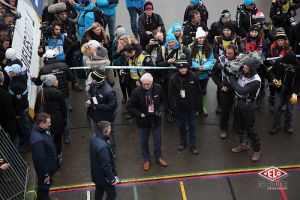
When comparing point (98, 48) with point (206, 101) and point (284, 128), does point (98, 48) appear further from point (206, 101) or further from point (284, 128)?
point (284, 128)

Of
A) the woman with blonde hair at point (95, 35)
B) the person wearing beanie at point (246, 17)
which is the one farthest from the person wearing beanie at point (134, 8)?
the person wearing beanie at point (246, 17)

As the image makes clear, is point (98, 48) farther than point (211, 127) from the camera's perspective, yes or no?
No

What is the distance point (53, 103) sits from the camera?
798 centimetres

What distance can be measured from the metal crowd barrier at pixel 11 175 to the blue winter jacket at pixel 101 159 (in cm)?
145

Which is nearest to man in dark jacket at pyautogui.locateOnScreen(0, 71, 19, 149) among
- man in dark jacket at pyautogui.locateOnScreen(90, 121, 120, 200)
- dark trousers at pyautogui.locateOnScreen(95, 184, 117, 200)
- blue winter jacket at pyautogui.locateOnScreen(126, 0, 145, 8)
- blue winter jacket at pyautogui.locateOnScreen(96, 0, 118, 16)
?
man in dark jacket at pyautogui.locateOnScreen(90, 121, 120, 200)

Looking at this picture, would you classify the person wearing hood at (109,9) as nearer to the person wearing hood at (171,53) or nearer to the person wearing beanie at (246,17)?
the person wearing hood at (171,53)

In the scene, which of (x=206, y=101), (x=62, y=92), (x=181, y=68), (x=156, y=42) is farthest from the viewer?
(x=206, y=101)

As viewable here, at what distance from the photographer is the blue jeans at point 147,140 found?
8297mm

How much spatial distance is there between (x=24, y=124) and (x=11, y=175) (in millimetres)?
1418

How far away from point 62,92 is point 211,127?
3255mm

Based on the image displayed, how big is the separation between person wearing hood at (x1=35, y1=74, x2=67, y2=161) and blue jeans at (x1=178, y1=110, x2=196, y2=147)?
2.18 meters

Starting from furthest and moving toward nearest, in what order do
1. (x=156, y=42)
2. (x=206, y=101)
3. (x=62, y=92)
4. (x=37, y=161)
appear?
(x=206, y=101)
(x=156, y=42)
(x=62, y=92)
(x=37, y=161)

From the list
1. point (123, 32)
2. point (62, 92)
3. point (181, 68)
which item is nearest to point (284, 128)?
point (181, 68)

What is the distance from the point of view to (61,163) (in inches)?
346
